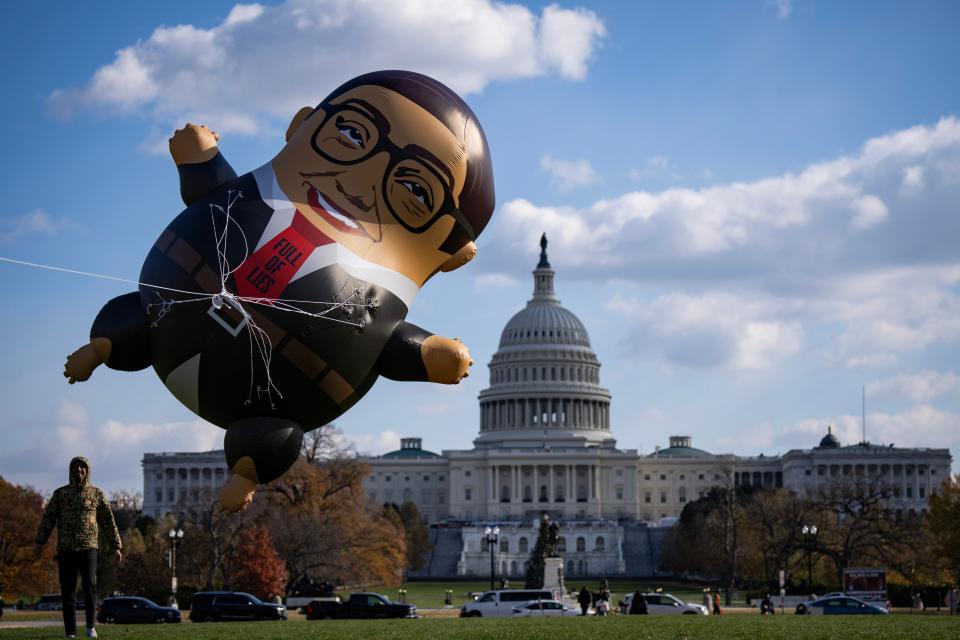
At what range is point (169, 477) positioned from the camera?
166m

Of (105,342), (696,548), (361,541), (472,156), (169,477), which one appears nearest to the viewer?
(105,342)

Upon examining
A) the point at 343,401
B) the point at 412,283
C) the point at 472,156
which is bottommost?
the point at 343,401

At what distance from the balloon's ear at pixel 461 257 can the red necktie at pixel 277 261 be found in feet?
9.76

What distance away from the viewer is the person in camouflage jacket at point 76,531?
A: 16953 mm

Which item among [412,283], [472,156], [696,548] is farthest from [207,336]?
[696,548]

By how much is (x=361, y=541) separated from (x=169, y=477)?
332 ft

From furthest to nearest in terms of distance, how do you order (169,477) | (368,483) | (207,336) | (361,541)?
(368,483)
(169,477)
(361,541)
(207,336)

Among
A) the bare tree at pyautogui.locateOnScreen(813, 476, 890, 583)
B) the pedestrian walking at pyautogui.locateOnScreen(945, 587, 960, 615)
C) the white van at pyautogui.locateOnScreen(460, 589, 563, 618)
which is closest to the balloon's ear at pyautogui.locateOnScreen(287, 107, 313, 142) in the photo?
the white van at pyautogui.locateOnScreen(460, 589, 563, 618)

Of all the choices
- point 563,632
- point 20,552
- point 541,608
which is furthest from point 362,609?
point 563,632

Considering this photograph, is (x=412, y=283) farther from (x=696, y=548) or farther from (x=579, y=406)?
(x=579, y=406)

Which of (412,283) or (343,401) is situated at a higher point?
(412,283)

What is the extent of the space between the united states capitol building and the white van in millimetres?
102507

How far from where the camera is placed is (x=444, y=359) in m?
19.1

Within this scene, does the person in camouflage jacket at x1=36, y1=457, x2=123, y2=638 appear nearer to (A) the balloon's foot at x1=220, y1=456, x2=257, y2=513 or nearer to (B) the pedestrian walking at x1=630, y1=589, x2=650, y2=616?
(A) the balloon's foot at x1=220, y1=456, x2=257, y2=513
